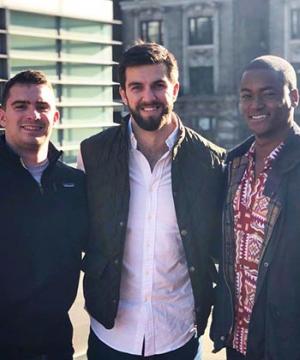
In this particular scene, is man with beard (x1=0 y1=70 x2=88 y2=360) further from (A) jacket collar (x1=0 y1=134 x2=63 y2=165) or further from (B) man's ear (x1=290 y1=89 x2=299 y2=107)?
(B) man's ear (x1=290 y1=89 x2=299 y2=107)

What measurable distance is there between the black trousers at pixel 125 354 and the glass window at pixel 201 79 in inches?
1489

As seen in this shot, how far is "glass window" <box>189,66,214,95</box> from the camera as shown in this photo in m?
41.4

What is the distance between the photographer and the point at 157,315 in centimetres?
392

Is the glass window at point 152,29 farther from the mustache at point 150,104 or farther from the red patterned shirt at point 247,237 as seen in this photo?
the red patterned shirt at point 247,237

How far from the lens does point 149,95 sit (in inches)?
151

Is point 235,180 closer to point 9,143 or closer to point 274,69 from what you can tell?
point 274,69

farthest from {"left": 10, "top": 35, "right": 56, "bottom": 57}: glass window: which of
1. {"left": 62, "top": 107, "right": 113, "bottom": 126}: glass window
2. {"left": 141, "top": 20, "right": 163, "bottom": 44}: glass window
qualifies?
{"left": 141, "top": 20, "right": 163, "bottom": 44}: glass window

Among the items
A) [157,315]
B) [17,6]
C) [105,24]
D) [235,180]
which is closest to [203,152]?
[235,180]

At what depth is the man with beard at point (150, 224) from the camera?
12.8 feet

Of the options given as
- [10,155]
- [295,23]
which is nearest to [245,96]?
[10,155]

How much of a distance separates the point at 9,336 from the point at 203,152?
150 cm

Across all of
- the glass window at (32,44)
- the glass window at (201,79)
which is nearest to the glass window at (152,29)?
the glass window at (201,79)

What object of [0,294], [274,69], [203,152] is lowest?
[0,294]

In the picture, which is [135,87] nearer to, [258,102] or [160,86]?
[160,86]
